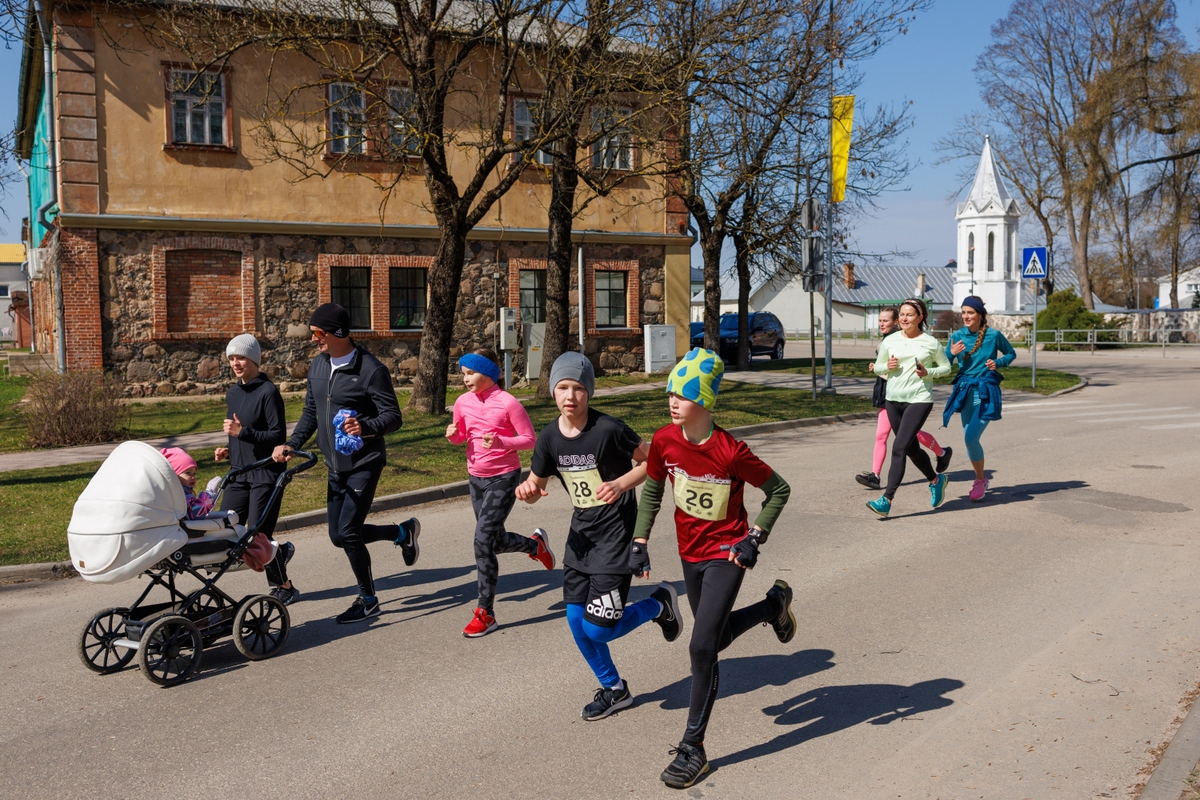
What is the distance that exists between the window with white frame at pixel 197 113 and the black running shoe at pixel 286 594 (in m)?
16.3

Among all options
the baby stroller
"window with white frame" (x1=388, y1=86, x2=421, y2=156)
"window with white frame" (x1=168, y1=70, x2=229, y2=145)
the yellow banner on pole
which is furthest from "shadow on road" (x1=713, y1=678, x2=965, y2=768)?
"window with white frame" (x1=168, y1=70, x2=229, y2=145)

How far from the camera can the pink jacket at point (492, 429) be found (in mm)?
6379

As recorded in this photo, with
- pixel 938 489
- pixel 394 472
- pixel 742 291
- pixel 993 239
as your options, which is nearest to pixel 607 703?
pixel 938 489

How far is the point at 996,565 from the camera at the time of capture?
7551 mm

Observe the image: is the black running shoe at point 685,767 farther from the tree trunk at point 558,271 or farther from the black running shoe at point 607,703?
the tree trunk at point 558,271

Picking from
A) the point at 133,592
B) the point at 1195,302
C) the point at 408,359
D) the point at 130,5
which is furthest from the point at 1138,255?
the point at 133,592

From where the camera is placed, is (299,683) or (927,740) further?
(299,683)

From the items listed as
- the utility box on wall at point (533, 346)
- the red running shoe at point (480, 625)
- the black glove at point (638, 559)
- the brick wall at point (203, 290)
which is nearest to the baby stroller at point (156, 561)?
the red running shoe at point (480, 625)

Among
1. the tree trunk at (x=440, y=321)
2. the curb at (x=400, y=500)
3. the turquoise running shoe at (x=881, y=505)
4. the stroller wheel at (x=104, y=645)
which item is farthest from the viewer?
the tree trunk at (x=440, y=321)

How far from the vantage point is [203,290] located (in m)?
21.3

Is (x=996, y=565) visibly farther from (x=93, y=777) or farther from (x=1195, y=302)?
(x=1195, y=302)

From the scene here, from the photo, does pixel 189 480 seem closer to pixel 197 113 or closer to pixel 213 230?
pixel 213 230

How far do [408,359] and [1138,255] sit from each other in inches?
2553

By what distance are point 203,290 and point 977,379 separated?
54.0ft
